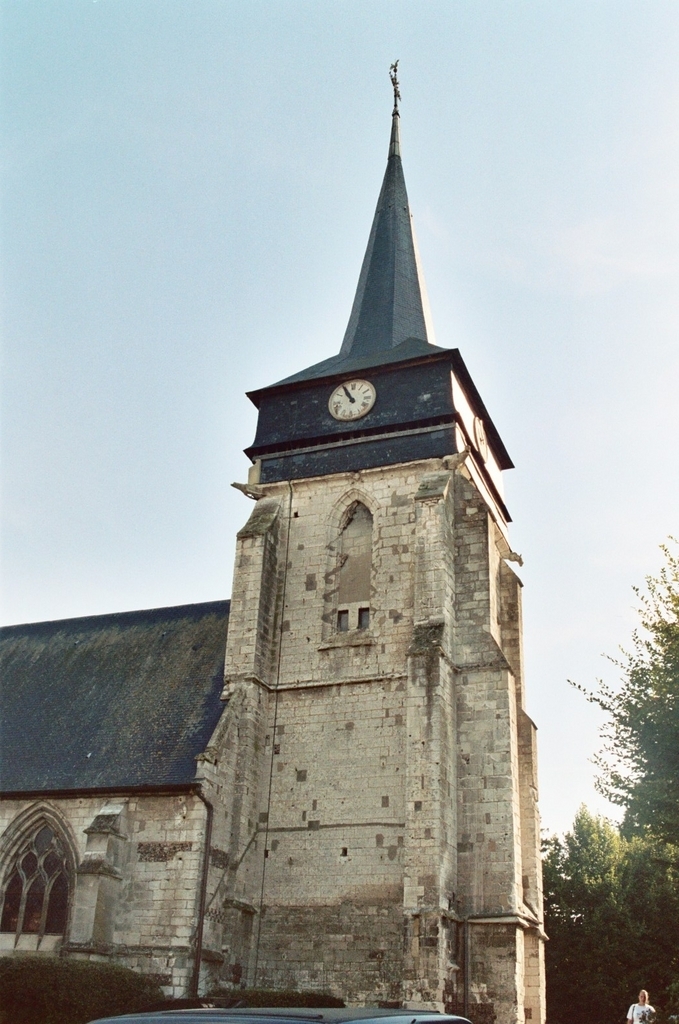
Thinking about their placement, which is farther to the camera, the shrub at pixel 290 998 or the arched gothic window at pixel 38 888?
the arched gothic window at pixel 38 888

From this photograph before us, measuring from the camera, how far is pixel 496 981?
15742 millimetres

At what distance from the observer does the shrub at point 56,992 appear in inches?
549

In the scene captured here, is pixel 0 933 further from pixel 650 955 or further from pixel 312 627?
pixel 650 955

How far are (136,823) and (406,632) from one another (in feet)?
20.3

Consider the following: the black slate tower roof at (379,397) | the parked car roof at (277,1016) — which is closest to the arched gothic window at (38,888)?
the black slate tower roof at (379,397)

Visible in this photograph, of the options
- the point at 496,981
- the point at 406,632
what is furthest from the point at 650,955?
the point at 406,632

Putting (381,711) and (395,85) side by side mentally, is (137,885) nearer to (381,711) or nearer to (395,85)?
(381,711)

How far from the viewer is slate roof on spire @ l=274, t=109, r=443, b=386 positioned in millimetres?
22516

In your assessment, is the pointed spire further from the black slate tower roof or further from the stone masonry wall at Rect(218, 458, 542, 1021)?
the stone masonry wall at Rect(218, 458, 542, 1021)

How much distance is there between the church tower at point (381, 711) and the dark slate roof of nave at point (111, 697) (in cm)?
133

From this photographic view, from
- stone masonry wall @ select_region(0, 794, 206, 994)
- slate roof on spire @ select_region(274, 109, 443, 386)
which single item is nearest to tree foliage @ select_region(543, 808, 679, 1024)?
stone masonry wall @ select_region(0, 794, 206, 994)

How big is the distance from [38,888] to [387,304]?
15.5 meters

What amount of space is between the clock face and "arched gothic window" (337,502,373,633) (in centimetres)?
223

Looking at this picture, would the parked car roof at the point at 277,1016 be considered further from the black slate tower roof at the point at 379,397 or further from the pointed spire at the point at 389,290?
the pointed spire at the point at 389,290
